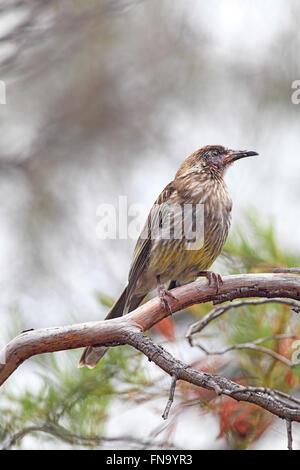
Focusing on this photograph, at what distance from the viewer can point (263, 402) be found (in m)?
2.59

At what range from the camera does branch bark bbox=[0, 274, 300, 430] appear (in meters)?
2.59

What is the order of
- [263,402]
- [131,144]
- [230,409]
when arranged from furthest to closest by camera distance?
[131,144]
[230,409]
[263,402]

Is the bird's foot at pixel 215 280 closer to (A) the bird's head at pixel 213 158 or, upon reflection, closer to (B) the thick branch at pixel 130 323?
(B) the thick branch at pixel 130 323

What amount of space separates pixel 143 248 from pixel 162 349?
4.52 ft

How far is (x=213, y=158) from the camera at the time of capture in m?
4.49

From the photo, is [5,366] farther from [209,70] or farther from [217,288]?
[209,70]

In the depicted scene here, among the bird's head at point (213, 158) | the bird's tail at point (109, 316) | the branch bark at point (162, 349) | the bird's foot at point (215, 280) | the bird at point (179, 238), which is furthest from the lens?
the bird's head at point (213, 158)

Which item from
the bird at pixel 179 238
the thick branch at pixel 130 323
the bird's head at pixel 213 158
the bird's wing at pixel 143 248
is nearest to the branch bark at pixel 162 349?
the thick branch at pixel 130 323

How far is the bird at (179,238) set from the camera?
12.8 ft

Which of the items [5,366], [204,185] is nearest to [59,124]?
[204,185]

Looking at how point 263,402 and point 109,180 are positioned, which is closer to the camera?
point 263,402

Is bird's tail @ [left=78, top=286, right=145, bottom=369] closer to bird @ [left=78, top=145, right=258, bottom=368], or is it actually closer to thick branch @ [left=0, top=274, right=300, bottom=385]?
bird @ [left=78, top=145, right=258, bottom=368]

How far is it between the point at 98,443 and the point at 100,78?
4.02 m

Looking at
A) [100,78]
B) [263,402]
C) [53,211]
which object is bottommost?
[263,402]
